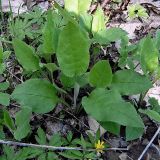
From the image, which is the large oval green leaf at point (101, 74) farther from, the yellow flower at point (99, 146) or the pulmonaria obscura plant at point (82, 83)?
the yellow flower at point (99, 146)


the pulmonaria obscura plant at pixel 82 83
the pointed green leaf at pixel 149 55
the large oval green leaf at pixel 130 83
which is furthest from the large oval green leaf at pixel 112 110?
the pointed green leaf at pixel 149 55

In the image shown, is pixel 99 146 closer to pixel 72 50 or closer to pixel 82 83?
pixel 82 83

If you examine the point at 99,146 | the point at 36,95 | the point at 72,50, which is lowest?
the point at 99,146

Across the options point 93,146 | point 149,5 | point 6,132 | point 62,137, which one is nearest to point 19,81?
point 6,132

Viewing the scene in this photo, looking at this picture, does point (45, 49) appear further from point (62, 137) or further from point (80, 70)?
point (62, 137)

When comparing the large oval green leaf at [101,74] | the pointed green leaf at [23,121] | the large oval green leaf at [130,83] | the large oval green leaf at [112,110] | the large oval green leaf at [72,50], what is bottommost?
the pointed green leaf at [23,121]

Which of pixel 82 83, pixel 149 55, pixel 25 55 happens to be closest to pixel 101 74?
pixel 82 83
